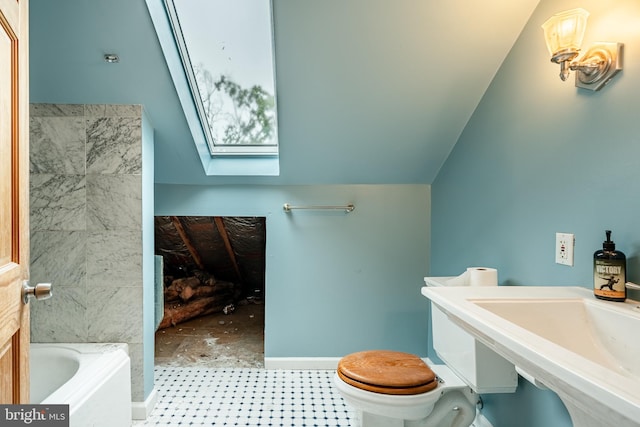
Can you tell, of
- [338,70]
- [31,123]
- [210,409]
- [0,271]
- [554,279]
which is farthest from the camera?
[210,409]

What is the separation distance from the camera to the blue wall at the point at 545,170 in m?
1.17

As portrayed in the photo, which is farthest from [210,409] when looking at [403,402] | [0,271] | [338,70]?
[338,70]

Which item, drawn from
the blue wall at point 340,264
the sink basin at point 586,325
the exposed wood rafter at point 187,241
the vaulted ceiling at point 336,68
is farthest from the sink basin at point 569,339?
the exposed wood rafter at point 187,241

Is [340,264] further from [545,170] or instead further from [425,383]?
[545,170]

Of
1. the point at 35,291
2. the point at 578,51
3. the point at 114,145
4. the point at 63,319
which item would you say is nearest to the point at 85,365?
the point at 63,319

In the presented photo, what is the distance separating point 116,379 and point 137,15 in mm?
1718

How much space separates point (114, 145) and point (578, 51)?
7.34 feet

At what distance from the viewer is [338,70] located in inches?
74.7

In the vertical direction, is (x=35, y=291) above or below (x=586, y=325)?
above

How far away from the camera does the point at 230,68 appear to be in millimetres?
2250

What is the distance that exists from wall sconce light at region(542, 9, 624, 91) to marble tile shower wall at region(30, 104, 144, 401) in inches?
79.9

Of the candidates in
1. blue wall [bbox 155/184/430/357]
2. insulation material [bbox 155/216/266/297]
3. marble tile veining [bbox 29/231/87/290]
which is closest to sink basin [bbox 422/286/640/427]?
blue wall [bbox 155/184/430/357]

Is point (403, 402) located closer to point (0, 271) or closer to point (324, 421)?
point (324, 421)

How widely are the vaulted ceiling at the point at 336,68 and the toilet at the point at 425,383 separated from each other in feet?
3.87
